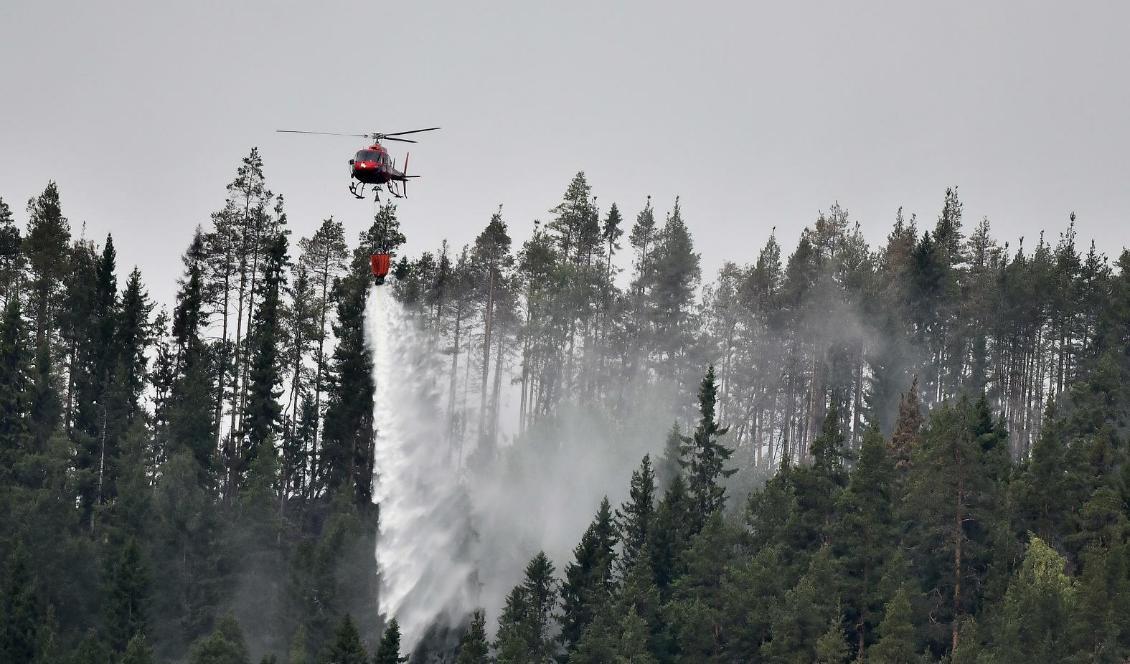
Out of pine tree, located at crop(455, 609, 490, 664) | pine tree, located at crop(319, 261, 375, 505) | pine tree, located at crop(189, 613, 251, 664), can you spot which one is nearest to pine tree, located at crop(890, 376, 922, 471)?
pine tree, located at crop(455, 609, 490, 664)

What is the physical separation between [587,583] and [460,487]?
740 inches

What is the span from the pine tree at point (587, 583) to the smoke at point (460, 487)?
8.04 meters

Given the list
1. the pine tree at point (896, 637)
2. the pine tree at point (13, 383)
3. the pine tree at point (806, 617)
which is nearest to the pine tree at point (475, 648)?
the pine tree at point (806, 617)

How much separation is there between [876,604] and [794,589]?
3826 millimetres

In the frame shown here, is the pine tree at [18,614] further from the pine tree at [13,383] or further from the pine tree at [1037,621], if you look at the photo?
the pine tree at [1037,621]

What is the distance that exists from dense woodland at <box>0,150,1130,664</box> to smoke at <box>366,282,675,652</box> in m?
1.31

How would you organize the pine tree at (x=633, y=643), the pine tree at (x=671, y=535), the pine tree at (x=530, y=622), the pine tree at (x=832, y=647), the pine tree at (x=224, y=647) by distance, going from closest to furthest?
the pine tree at (x=832, y=647)
the pine tree at (x=633, y=643)
the pine tree at (x=530, y=622)
the pine tree at (x=224, y=647)
the pine tree at (x=671, y=535)

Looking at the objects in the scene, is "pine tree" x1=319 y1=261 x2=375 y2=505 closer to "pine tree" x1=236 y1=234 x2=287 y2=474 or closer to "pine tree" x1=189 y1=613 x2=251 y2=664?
"pine tree" x1=236 y1=234 x2=287 y2=474

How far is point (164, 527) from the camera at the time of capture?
82.4 m

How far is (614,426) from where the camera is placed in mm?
104625

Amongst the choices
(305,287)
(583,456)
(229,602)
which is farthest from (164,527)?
(583,456)

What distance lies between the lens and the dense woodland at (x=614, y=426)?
69.8 m

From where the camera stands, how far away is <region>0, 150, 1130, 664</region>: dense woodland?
2749 inches

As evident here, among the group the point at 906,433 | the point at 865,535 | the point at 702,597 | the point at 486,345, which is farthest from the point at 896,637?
the point at 486,345
